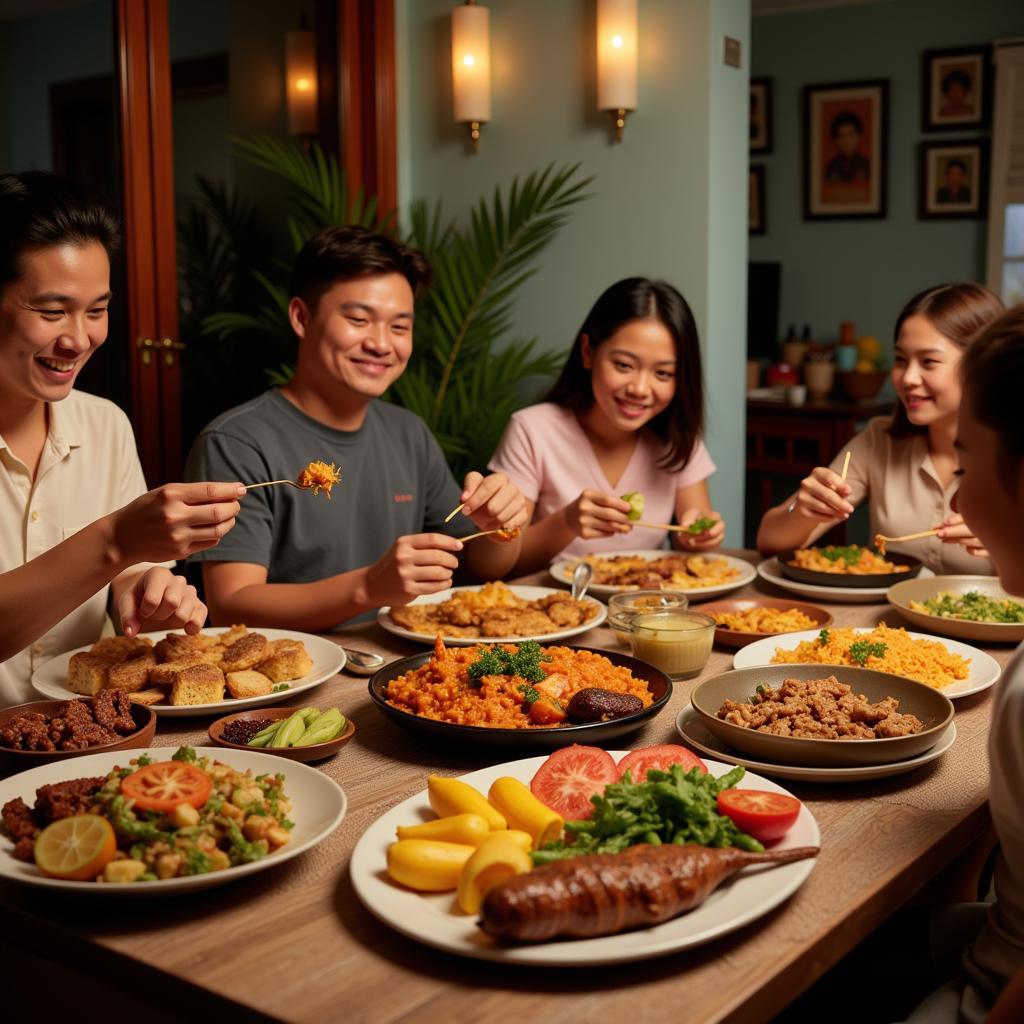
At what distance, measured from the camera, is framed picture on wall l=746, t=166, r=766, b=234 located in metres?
7.64

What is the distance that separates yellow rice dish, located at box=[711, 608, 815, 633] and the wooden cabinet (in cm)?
396

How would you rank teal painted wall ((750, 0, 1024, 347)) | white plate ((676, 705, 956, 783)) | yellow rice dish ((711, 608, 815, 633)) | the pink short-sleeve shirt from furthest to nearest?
teal painted wall ((750, 0, 1024, 347))
the pink short-sleeve shirt
yellow rice dish ((711, 608, 815, 633))
white plate ((676, 705, 956, 783))

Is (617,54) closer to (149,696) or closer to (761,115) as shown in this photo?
(149,696)

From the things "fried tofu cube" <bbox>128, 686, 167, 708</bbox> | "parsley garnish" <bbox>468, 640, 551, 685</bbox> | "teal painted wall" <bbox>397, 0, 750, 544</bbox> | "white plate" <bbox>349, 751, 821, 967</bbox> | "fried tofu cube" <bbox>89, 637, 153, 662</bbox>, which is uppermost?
"teal painted wall" <bbox>397, 0, 750, 544</bbox>

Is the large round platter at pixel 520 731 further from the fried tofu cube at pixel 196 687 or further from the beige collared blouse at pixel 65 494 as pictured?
the beige collared blouse at pixel 65 494

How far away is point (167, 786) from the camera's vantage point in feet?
4.03

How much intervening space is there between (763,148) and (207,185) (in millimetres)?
4720

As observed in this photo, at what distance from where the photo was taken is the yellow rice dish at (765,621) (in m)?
2.17

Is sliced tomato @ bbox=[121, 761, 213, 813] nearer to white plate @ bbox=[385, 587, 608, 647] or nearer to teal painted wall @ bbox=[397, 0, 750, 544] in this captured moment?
white plate @ bbox=[385, 587, 608, 647]

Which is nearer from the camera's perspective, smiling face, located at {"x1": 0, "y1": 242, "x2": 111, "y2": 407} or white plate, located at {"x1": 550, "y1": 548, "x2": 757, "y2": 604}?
smiling face, located at {"x1": 0, "y1": 242, "x2": 111, "y2": 407}

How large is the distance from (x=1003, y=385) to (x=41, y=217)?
1483mm

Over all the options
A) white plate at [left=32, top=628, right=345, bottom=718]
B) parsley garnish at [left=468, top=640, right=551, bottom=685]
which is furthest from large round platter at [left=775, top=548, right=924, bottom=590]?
white plate at [left=32, top=628, right=345, bottom=718]

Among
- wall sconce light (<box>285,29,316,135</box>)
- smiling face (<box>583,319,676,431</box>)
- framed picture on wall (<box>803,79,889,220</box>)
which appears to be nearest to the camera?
smiling face (<box>583,319,676,431</box>)

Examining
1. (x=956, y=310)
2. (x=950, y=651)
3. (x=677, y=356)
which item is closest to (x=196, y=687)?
(x=950, y=651)
